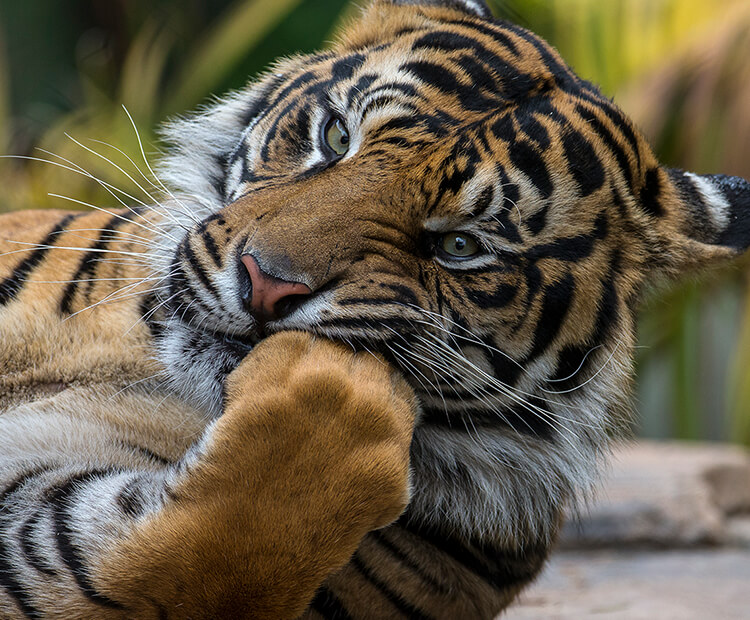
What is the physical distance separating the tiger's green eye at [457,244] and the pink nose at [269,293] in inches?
13.0

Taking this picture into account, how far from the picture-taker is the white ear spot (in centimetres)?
210

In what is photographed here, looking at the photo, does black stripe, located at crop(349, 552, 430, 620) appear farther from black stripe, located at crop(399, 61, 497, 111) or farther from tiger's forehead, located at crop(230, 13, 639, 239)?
black stripe, located at crop(399, 61, 497, 111)

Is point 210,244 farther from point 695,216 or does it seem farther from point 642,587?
point 642,587

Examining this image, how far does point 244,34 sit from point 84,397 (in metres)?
6.25

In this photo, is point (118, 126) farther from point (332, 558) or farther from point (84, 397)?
point (332, 558)

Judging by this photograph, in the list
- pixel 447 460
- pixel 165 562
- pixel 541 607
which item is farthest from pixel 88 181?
pixel 165 562

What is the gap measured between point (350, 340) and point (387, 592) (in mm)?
526

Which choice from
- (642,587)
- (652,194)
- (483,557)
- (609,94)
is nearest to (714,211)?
(652,194)

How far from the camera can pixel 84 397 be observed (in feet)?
6.05

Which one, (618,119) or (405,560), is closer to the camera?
(405,560)

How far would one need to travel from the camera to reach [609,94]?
4.46m

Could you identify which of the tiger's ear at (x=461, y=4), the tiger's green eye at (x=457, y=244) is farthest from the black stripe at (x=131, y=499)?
the tiger's ear at (x=461, y=4)

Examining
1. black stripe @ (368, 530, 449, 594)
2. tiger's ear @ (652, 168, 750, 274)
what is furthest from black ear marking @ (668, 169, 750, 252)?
black stripe @ (368, 530, 449, 594)

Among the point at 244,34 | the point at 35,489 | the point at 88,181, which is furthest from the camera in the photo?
the point at 244,34
